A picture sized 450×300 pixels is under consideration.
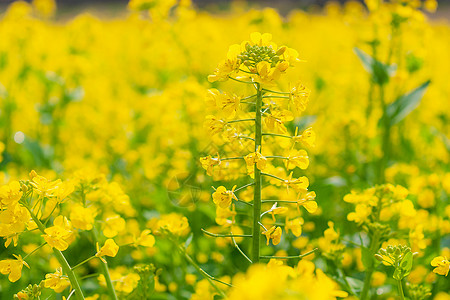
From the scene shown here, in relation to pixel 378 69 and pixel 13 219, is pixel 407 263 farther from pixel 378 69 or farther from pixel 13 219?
pixel 378 69

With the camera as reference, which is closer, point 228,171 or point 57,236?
point 57,236

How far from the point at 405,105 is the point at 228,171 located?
60.5 inches

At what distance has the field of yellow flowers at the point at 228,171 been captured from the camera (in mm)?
1320

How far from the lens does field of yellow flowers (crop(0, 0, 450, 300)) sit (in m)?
1.32

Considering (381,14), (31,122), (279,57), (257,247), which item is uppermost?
(279,57)

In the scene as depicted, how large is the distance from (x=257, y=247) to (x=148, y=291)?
1.26ft

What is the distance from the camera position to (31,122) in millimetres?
4484

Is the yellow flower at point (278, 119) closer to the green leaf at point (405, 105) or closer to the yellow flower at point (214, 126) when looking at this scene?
the yellow flower at point (214, 126)

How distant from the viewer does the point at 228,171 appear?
60.7 inches

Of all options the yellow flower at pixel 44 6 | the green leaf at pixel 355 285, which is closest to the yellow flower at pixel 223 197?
the green leaf at pixel 355 285

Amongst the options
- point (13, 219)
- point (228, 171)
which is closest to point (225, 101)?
point (228, 171)

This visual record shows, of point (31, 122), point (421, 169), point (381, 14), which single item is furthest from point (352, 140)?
point (31, 122)

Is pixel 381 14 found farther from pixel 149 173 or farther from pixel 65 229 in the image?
pixel 65 229

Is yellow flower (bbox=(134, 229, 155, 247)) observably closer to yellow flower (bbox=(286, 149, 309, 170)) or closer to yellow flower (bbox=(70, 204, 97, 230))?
yellow flower (bbox=(70, 204, 97, 230))
